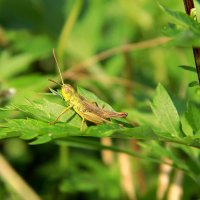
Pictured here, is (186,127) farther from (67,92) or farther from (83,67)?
(83,67)

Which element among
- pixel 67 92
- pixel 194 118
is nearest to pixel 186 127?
pixel 194 118

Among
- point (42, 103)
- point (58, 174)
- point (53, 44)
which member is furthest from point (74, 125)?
point (53, 44)

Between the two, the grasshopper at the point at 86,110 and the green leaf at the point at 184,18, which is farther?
the grasshopper at the point at 86,110

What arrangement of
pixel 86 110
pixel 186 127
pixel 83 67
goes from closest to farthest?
pixel 186 127 < pixel 86 110 < pixel 83 67

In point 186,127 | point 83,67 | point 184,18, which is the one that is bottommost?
point 83,67

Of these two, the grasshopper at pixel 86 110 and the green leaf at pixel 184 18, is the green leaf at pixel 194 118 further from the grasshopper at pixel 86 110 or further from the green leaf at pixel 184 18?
the green leaf at pixel 184 18

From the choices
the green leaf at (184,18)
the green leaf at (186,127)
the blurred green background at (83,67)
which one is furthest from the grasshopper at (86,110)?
the blurred green background at (83,67)

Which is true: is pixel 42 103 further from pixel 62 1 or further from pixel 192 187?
pixel 62 1
